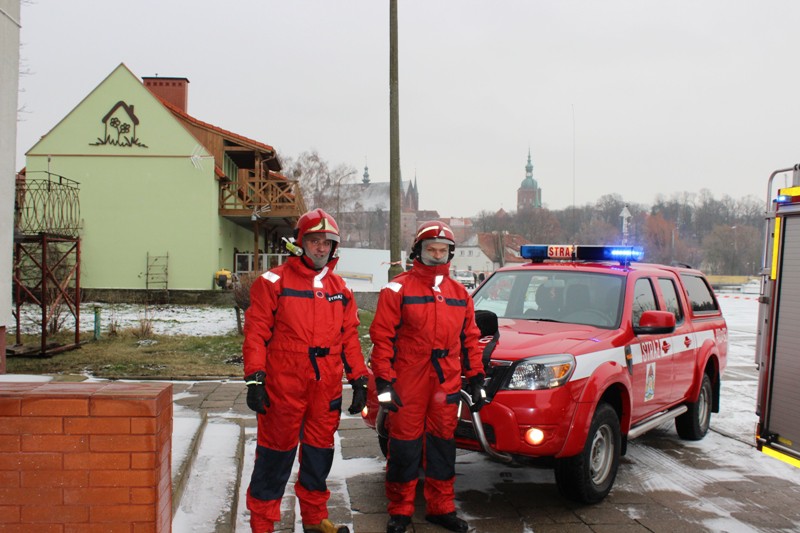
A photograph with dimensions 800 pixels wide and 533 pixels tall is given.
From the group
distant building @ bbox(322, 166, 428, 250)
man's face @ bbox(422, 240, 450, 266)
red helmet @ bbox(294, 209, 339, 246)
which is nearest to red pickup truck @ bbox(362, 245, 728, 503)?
man's face @ bbox(422, 240, 450, 266)

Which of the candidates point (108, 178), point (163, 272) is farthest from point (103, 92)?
point (163, 272)

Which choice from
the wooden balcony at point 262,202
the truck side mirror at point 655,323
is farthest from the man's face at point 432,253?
the wooden balcony at point 262,202

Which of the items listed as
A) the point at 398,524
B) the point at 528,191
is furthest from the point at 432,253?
the point at 528,191

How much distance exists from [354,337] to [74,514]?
5.89 ft

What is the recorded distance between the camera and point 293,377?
388 centimetres

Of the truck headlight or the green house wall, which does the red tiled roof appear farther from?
the truck headlight

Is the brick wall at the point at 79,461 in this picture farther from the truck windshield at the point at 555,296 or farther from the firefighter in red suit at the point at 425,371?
the truck windshield at the point at 555,296

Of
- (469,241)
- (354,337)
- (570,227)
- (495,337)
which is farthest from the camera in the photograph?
(469,241)

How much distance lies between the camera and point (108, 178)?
25.3 m

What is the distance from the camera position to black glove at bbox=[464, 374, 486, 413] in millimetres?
4449

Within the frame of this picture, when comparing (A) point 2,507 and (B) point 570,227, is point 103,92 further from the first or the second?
(B) point 570,227

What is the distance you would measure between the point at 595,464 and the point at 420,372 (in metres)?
1.69

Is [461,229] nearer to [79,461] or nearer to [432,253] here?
[432,253]

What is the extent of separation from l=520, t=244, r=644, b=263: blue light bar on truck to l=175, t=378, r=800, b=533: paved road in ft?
6.22
